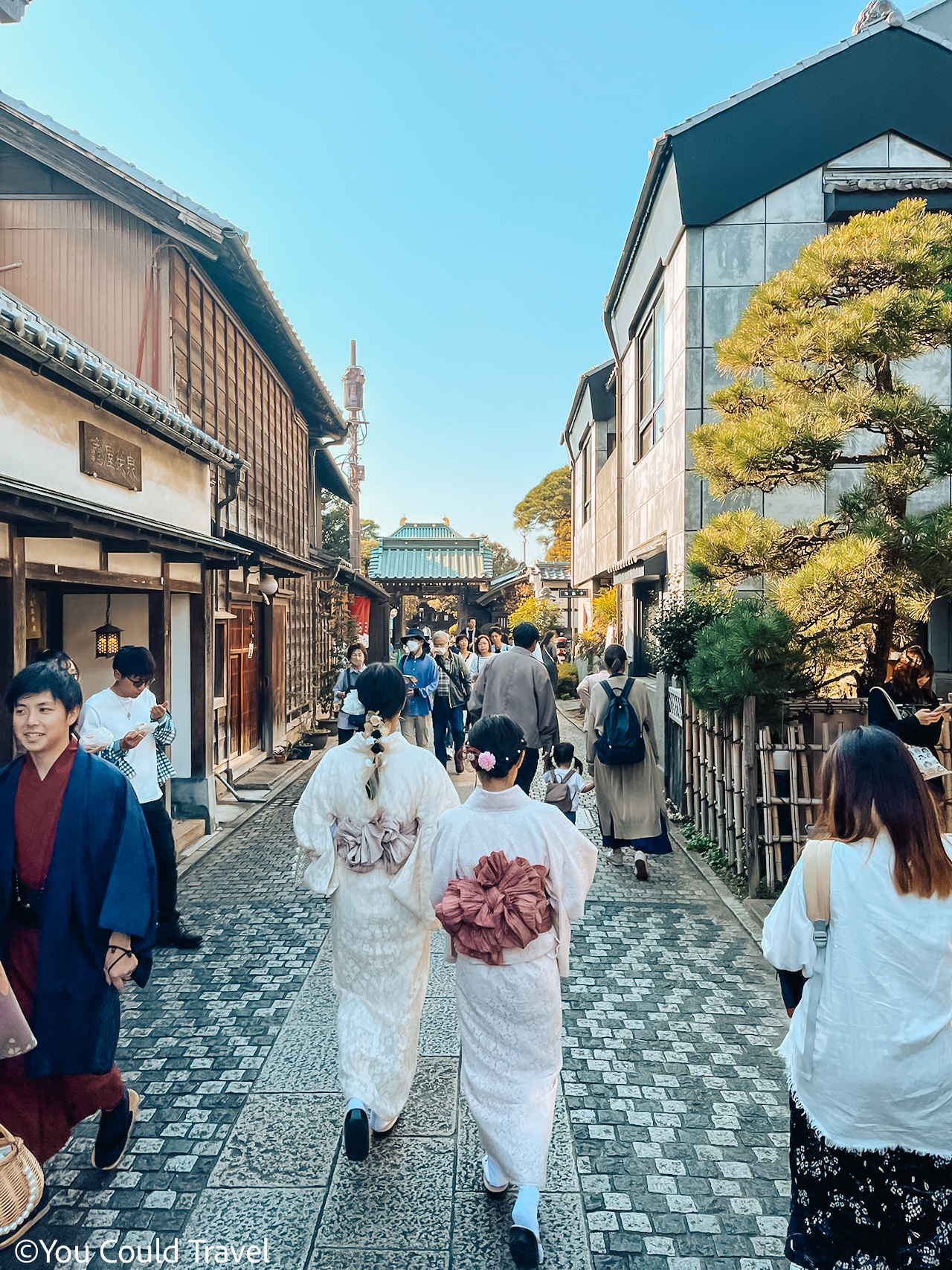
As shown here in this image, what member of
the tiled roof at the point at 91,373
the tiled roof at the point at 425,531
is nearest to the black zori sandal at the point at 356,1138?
the tiled roof at the point at 91,373

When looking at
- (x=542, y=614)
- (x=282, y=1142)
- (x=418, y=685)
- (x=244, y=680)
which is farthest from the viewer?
(x=542, y=614)

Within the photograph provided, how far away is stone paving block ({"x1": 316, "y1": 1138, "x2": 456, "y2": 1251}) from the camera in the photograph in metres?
2.80

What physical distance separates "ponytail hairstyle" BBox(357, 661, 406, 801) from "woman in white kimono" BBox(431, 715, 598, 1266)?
0.56 meters

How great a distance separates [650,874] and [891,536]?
354 cm

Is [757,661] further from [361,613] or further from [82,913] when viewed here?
[361,613]

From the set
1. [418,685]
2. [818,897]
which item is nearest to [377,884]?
[818,897]

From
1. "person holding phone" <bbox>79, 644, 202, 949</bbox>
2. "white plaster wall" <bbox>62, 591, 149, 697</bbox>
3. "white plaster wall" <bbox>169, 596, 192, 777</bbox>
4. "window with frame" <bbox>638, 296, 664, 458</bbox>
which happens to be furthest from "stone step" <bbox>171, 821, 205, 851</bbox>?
"window with frame" <bbox>638, 296, 664, 458</bbox>

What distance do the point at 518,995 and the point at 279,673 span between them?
1283 cm

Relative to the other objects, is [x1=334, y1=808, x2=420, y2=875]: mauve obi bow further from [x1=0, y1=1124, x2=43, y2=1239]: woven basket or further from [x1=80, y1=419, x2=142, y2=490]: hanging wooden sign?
[x1=80, y1=419, x2=142, y2=490]: hanging wooden sign

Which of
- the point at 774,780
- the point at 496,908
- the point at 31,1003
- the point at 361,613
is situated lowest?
the point at 31,1003

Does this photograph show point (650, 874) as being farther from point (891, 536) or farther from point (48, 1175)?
point (48, 1175)

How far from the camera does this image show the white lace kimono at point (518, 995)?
2822 mm

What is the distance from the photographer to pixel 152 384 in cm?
930

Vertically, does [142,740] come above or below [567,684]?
above
